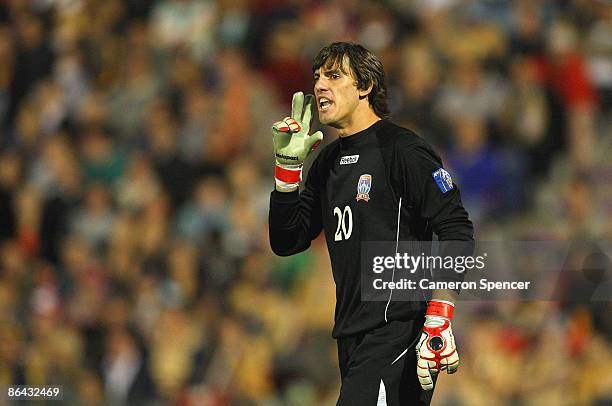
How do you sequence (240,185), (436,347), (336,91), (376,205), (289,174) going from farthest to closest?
(240,185), (289,174), (336,91), (376,205), (436,347)

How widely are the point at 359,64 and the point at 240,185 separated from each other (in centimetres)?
A: 555

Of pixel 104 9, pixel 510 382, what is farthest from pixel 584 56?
pixel 104 9

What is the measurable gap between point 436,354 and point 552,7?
251 inches

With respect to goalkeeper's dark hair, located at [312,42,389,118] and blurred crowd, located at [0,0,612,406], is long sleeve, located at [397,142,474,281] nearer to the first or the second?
goalkeeper's dark hair, located at [312,42,389,118]

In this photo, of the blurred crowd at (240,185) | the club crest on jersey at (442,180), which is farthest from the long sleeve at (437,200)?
the blurred crowd at (240,185)

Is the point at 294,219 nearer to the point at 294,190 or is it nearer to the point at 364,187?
the point at 294,190

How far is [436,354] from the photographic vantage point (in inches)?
147

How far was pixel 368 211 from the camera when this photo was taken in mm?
4074

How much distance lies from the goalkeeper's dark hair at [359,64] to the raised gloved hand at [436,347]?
926 mm

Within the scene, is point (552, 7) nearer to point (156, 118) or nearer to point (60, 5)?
point (156, 118)

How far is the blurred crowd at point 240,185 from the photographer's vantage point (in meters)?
8.18

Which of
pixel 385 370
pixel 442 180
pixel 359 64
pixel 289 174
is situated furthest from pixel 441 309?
pixel 359 64

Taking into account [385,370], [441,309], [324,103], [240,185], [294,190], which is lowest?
[385,370]

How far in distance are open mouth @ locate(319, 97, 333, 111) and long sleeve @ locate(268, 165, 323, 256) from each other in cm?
35
